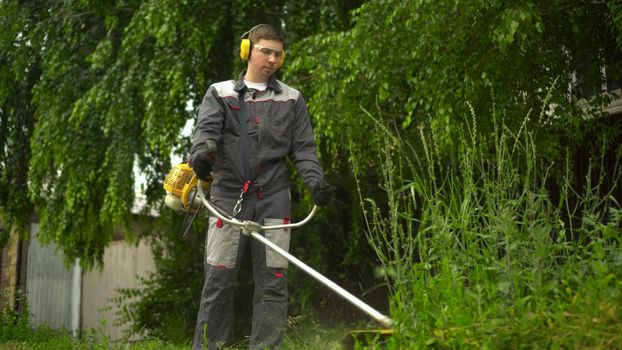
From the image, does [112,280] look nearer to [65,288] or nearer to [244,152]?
[65,288]

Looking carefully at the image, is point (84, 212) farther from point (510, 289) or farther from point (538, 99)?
point (510, 289)

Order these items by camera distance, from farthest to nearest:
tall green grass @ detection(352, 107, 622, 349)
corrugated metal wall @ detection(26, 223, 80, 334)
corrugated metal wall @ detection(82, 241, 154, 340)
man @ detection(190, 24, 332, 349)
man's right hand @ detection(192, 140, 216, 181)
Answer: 1. corrugated metal wall @ detection(26, 223, 80, 334)
2. corrugated metal wall @ detection(82, 241, 154, 340)
3. man @ detection(190, 24, 332, 349)
4. man's right hand @ detection(192, 140, 216, 181)
5. tall green grass @ detection(352, 107, 622, 349)

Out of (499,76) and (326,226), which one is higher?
(499,76)

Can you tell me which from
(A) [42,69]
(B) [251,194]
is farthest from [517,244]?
(A) [42,69]

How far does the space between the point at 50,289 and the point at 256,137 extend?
478 inches

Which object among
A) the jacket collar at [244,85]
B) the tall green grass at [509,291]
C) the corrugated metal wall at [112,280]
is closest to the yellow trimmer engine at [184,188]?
the jacket collar at [244,85]

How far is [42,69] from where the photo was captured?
37.2 ft

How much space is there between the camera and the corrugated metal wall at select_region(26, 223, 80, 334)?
645 inches

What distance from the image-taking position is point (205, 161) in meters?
4.95

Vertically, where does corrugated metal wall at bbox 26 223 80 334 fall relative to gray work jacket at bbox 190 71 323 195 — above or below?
below

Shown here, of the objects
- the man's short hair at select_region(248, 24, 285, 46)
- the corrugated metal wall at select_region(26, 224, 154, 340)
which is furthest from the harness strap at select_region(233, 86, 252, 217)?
the corrugated metal wall at select_region(26, 224, 154, 340)

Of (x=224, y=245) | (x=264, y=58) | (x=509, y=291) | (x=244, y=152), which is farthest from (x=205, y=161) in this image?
(x=509, y=291)

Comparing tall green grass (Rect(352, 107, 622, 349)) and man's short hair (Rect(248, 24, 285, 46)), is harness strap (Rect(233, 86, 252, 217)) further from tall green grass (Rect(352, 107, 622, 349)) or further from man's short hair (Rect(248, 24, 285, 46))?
tall green grass (Rect(352, 107, 622, 349))

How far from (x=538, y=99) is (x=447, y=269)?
12.3ft
